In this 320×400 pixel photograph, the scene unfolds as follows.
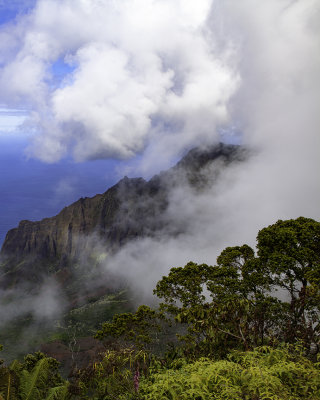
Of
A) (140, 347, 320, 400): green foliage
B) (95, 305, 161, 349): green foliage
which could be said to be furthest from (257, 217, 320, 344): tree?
(140, 347, 320, 400): green foliage

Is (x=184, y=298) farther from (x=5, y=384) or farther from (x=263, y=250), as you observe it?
(x=5, y=384)

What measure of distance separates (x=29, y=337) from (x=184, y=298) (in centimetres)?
20264

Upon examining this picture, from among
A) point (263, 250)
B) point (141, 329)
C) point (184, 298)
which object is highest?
point (263, 250)

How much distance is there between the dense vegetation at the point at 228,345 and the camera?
8.88m

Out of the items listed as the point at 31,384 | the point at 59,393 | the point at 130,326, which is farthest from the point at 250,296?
the point at 31,384

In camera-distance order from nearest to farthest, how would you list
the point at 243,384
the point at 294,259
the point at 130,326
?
the point at 243,384 < the point at 294,259 < the point at 130,326

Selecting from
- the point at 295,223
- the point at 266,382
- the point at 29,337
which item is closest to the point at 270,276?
the point at 295,223

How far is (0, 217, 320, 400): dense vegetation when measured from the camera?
8.88 m

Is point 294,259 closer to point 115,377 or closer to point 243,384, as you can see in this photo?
point 243,384

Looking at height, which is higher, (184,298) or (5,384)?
(184,298)

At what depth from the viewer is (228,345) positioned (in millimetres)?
19469

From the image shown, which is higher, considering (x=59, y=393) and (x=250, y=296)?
(x=250, y=296)

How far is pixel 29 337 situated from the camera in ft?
614

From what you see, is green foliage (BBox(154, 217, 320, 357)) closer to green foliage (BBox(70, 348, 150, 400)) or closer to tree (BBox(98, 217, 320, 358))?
tree (BBox(98, 217, 320, 358))
